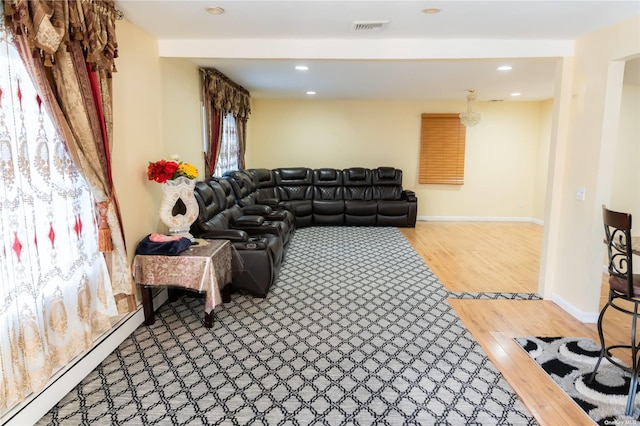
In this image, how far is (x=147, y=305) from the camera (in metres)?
3.05

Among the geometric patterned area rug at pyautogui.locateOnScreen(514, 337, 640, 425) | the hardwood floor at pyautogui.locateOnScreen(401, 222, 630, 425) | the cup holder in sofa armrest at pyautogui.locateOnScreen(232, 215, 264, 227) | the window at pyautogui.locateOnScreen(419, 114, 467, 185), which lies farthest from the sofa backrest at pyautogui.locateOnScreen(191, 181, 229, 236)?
the window at pyautogui.locateOnScreen(419, 114, 467, 185)

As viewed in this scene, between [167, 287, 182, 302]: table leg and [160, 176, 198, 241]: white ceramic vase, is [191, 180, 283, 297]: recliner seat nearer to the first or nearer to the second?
[160, 176, 198, 241]: white ceramic vase

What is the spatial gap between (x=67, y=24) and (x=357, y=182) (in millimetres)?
5739

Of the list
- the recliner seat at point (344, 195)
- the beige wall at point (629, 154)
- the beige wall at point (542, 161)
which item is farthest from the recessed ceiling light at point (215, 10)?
the beige wall at point (542, 161)

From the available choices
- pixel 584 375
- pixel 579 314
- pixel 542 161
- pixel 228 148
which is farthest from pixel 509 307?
pixel 542 161

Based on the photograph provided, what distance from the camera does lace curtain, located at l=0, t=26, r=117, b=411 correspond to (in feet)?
5.94

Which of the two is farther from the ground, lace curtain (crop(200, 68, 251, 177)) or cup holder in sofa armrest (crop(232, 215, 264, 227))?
lace curtain (crop(200, 68, 251, 177))

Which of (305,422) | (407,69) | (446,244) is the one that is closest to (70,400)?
(305,422)

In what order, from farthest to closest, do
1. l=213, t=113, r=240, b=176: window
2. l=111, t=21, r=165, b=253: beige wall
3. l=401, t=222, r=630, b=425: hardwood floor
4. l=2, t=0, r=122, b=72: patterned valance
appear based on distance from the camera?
l=213, t=113, r=240, b=176: window → l=111, t=21, r=165, b=253: beige wall → l=401, t=222, r=630, b=425: hardwood floor → l=2, t=0, r=122, b=72: patterned valance

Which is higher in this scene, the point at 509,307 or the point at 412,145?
the point at 412,145

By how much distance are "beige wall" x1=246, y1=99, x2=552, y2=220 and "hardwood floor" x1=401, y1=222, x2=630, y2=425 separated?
3.79 ft

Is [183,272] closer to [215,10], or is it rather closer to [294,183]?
[215,10]

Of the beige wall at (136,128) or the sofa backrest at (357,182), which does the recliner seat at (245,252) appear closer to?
the beige wall at (136,128)

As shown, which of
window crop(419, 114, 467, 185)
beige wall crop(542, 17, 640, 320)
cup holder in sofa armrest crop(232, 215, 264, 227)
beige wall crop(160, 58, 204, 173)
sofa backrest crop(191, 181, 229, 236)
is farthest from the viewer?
window crop(419, 114, 467, 185)
